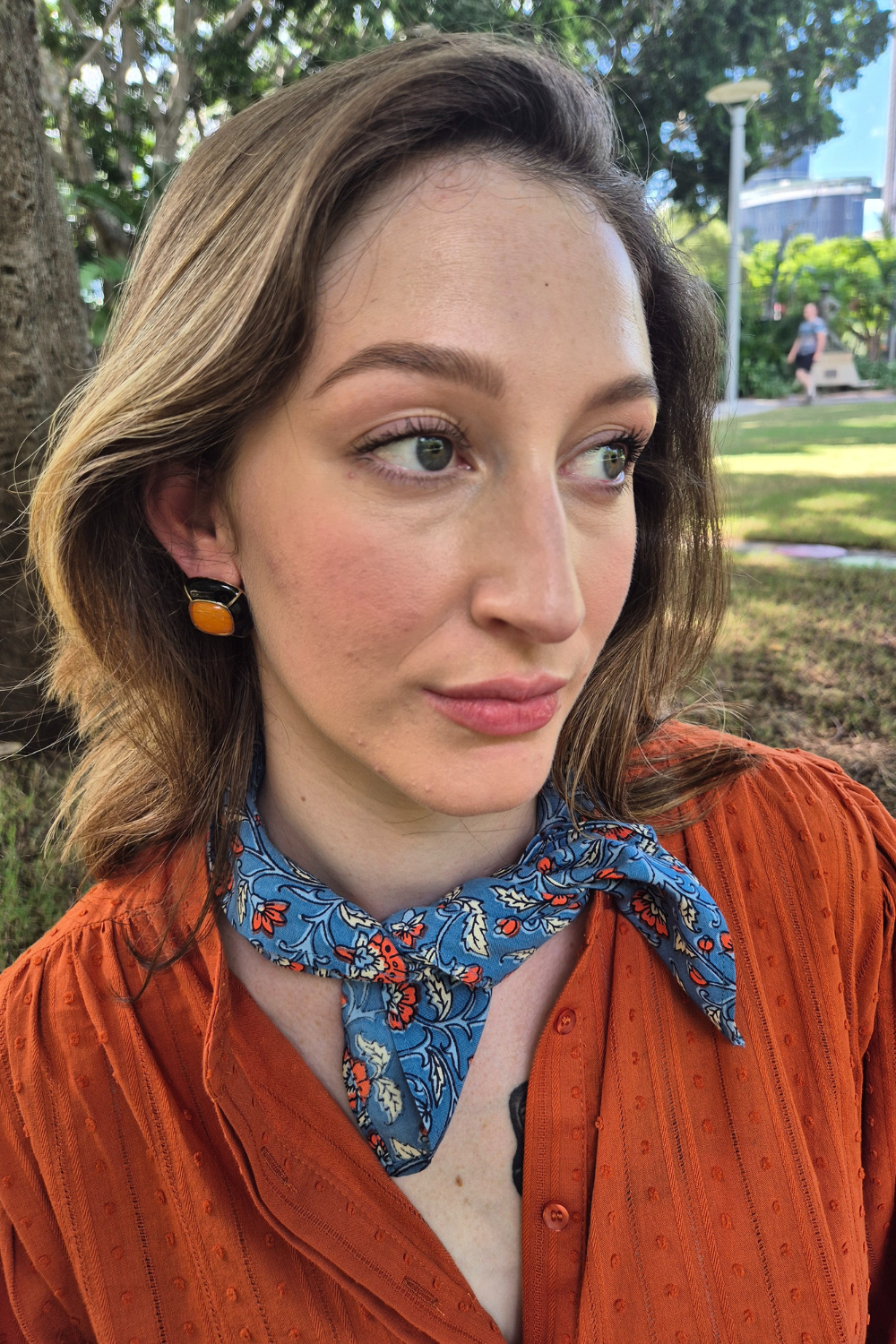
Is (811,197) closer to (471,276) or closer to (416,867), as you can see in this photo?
(471,276)

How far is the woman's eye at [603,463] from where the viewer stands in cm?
115

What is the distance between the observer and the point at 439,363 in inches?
38.6

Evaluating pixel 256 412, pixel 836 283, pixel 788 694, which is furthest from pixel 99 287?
pixel 256 412

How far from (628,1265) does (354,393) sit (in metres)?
1.06

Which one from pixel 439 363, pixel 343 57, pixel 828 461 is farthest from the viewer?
pixel 343 57

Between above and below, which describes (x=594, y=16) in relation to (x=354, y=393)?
above

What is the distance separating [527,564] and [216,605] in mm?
486

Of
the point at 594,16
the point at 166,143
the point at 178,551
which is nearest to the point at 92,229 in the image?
the point at 166,143

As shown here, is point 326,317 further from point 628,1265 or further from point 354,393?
point 628,1265

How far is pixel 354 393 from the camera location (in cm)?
100

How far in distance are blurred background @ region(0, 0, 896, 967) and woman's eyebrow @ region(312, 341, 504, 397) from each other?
66cm

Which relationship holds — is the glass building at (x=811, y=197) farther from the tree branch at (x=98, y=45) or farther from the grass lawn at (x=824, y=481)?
the tree branch at (x=98, y=45)

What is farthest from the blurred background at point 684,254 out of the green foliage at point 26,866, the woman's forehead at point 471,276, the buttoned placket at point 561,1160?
the buttoned placket at point 561,1160

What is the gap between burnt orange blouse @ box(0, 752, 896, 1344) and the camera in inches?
43.2
